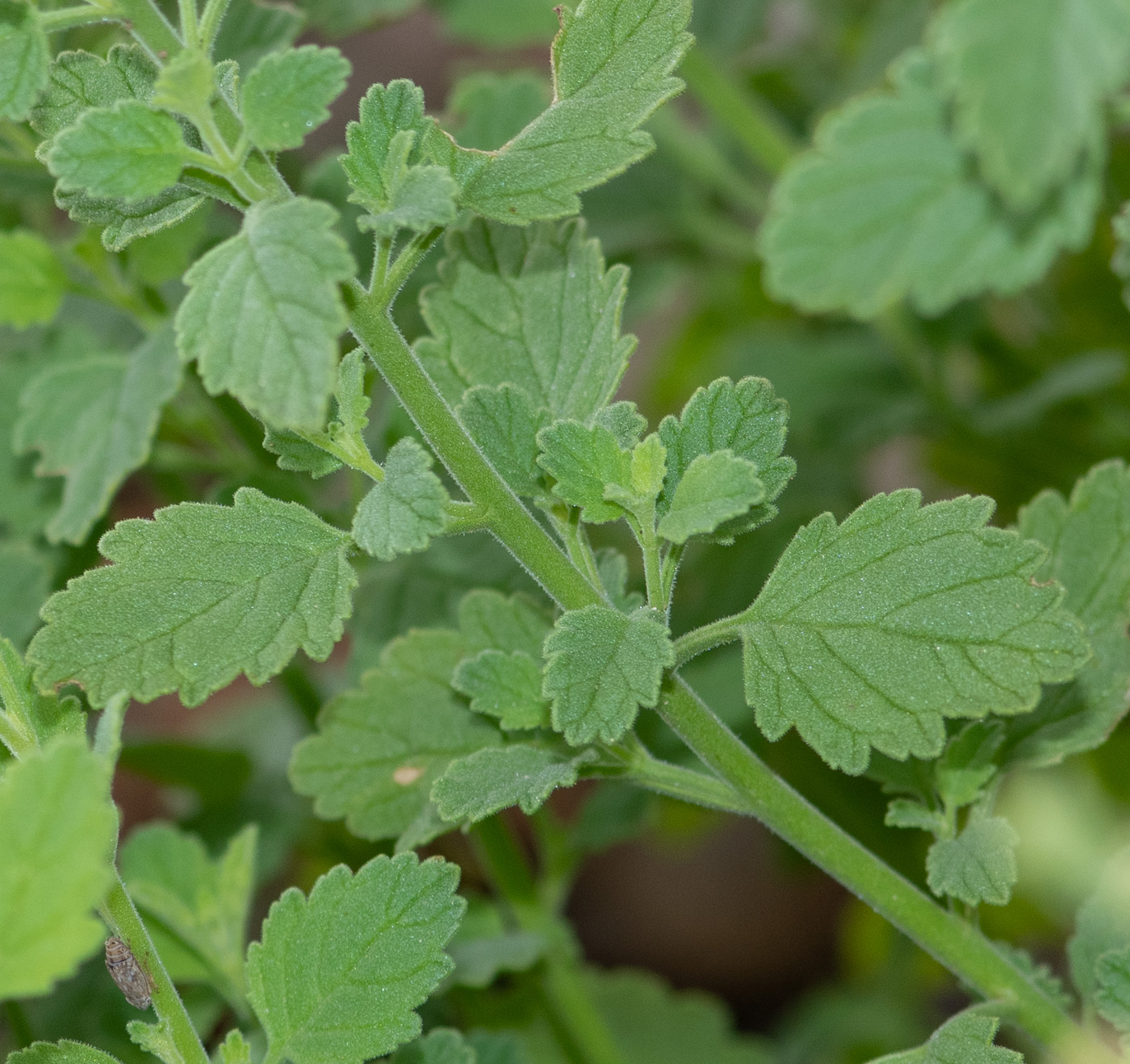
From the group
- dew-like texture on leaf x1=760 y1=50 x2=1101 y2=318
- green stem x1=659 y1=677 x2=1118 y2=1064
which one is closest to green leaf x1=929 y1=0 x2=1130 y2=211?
dew-like texture on leaf x1=760 y1=50 x2=1101 y2=318

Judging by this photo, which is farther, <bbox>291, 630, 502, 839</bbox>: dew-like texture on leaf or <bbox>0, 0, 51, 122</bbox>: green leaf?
<bbox>291, 630, 502, 839</bbox>: dew-like texture on leaf

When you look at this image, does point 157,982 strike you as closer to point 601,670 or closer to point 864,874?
point 601,670

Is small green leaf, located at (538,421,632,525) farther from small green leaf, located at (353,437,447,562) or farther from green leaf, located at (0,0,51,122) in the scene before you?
green leaf, located at (0,0,51,122)

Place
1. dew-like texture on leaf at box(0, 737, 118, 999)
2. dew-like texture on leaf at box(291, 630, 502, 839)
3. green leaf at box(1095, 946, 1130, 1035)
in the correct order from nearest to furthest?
dew-like texture on leaf at box(0, 737, 118, 999) < green leaf at box(1095, 946, 1130, 1035) < dew-like texture on leaf at box(291, 630, 502, 839)

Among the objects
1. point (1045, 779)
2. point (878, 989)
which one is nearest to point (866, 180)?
point (1045, 779)

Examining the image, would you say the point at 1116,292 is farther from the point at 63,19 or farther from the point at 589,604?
the point at 63,19

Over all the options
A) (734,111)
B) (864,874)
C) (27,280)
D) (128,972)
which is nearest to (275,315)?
(128,972)

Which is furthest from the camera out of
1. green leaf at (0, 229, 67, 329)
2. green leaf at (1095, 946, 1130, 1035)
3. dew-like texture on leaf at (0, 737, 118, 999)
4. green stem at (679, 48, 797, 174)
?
green stem at (679, 48, 797, 174)
